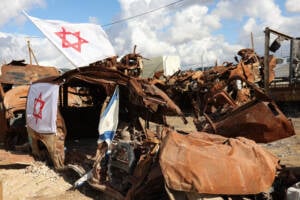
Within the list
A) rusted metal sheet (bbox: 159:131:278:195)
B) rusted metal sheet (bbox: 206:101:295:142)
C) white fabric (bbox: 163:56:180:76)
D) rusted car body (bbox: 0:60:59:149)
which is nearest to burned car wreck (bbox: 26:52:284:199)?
rusted metal sheet (bbox: 159:131:278:195)

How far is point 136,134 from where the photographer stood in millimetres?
8578

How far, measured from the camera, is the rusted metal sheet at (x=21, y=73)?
13.1 metres

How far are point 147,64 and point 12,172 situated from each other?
88.2 ft

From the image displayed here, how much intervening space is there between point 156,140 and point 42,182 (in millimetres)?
3623

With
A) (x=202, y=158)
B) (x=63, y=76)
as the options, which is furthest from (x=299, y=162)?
(x=63, y=76)

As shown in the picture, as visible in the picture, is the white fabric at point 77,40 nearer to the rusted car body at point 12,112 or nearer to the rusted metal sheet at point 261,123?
the rusted metal sheet at point 261,123

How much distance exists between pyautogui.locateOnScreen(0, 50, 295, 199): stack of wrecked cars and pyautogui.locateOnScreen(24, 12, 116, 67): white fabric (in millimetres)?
404

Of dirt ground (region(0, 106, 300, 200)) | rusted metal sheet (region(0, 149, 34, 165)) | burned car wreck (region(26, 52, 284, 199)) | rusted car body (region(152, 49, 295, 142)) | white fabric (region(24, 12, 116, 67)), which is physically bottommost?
dirt ground (region(0, 106, 300, 200))

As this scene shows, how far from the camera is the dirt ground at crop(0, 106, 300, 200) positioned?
309 inches

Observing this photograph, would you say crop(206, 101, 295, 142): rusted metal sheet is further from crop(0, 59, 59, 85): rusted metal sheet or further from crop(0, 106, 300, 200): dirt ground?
crop(0, 59, 59, 85): rusted metal sheet

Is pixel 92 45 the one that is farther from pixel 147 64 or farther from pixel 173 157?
pixel 147 64

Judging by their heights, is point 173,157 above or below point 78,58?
below

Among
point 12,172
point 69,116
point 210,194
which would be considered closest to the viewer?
point 210,194

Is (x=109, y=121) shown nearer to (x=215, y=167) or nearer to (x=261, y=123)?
(x=261, y=123)
